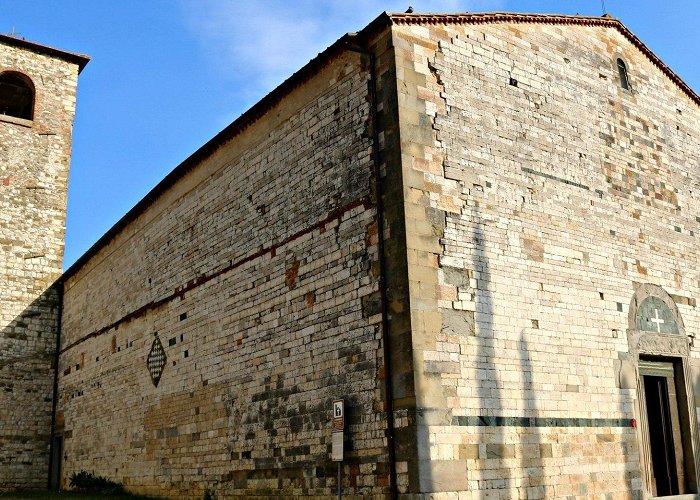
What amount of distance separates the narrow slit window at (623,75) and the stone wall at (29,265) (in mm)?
15935

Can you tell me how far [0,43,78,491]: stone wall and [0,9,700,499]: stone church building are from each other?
19.4 feet

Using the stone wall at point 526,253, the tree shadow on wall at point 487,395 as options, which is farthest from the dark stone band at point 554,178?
the tree shadow on wall at point 487,395

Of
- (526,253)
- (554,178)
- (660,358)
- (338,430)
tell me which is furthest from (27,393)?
(660,358)

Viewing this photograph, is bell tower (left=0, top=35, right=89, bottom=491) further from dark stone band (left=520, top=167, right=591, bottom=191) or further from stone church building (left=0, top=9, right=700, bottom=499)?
dark stone band (left=520, top=167, right=591, bottom=191)

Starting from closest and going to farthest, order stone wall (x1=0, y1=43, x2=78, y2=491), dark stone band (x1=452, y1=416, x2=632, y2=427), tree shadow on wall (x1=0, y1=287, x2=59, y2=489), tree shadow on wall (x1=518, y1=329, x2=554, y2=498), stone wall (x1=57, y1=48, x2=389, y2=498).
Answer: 1. dark stone band (x1=452, y1=416, x2=632, y2=427)
2. tree shadow on wall (x1=518, y1=329, x2=554, y2=498)
3. stone wall (x1=57, y1=48, x2=389, y2=498)
4. tree shadow on wall (x1=0, y1=287, x2=59, y2=489)
5. stone wall (x1=0, y1=43, x2=78, y2=491)

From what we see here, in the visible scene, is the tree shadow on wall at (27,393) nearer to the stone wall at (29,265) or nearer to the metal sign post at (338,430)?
the stone wall at (29,265)

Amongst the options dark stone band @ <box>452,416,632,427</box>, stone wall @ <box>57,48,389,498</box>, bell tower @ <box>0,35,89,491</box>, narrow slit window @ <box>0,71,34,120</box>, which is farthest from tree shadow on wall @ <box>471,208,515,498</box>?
narrow slit window @ <box>0,71,34,120</box>

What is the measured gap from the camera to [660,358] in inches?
448

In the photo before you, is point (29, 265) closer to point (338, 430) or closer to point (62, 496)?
point (62, 496)

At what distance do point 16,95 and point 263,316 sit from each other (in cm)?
1591

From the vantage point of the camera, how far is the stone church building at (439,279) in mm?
8789

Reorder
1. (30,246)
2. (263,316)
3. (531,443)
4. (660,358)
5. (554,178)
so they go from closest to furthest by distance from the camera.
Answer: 1. (531,443)
2. (554,178)
3. (263,316)
4. (660,358)
5. (30,246)

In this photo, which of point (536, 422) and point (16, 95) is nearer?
point (536, 422)

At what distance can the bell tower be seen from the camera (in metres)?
19.5
